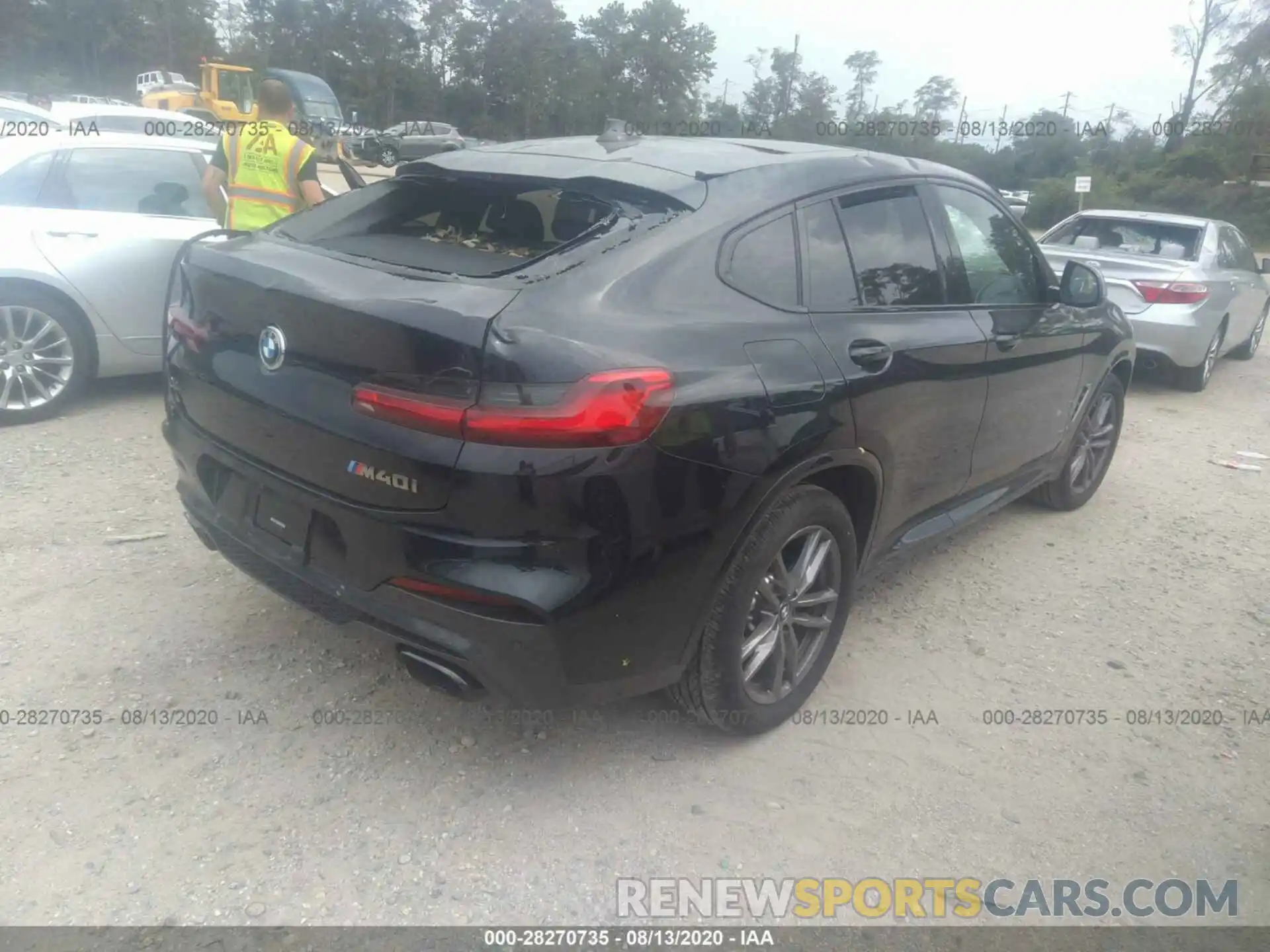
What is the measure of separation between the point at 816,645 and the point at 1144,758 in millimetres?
1114

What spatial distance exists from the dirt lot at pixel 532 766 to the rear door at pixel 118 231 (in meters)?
1.47

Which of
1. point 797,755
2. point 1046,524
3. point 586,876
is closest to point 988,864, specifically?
point 797,755

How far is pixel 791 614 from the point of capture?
299 cm

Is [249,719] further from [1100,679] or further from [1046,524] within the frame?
[1046,524]

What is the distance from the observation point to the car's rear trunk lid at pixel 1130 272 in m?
7.86

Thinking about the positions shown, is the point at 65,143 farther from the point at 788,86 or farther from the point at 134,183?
the point at 788,86

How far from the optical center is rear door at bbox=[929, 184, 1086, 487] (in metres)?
3.73

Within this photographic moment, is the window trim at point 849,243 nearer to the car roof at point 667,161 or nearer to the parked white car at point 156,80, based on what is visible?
the car roof at point 667,161

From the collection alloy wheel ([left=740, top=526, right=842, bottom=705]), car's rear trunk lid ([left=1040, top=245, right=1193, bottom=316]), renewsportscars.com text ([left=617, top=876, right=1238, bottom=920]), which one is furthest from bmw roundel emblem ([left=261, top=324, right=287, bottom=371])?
car's rear trunk lid ([left=1040, top=245, right=1193, bottom=316])

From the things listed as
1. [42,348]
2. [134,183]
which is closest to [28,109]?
[134,183]

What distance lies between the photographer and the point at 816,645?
320 cm

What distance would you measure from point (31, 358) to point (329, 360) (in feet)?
12.2

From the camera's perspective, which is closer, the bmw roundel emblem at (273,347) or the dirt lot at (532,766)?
the dirt lot at (532,766)

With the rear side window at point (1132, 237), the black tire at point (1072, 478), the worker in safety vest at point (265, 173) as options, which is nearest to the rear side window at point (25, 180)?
the worker in safety vest at point (265, 173)
